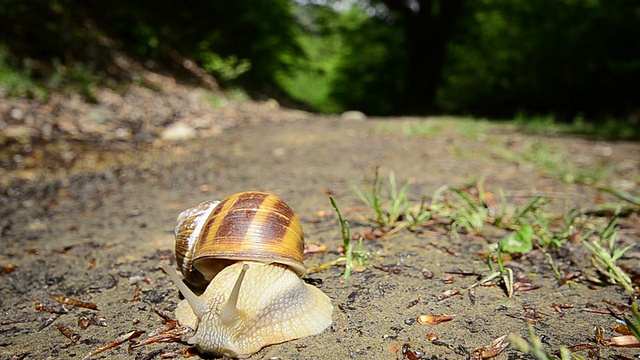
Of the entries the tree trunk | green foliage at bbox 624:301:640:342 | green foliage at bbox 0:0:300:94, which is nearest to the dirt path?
green foliage at bbox 624:301:640:342

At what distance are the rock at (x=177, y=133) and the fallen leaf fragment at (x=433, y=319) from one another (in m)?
4.55

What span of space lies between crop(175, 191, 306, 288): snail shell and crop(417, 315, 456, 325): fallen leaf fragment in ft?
1.42

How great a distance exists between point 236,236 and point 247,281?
0.50ft

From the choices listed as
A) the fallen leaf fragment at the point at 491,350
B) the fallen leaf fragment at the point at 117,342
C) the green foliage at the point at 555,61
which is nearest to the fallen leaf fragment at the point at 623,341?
the fallen leaf fragment at the point at 491,350

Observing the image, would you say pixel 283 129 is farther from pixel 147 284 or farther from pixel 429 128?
pixel 147 284

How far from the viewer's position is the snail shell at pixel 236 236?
151 centimetres

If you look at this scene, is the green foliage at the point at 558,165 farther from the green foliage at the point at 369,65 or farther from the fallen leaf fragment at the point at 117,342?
the green foliage at the point at 369,65

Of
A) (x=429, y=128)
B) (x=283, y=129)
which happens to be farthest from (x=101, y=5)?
(x=429, y=128)

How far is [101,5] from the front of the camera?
8945 mm

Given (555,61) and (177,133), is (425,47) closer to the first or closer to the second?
(555,61)

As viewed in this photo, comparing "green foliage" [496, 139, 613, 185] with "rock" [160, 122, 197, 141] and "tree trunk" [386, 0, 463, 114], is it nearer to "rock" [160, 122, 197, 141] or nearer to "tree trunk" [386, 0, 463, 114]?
"rock" [160, 122, 197, 141]

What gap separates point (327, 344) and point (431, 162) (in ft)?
9.49

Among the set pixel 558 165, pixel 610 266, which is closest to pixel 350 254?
pixel 610 266

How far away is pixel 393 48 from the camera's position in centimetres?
1753
